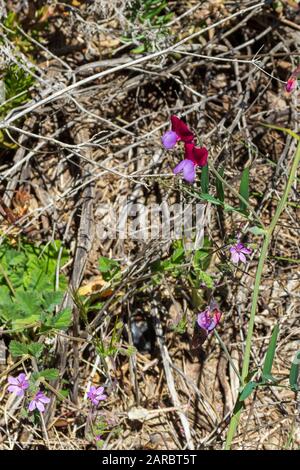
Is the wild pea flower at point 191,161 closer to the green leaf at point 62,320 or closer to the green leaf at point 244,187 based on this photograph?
the green leaf at point 244,187

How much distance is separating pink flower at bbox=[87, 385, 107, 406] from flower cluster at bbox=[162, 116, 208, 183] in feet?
2.37

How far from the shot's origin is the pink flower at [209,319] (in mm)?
1620

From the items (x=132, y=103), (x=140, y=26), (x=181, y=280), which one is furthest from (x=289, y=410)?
(x=140, y=26)

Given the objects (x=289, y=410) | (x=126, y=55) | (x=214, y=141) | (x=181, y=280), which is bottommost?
(x=289, y=410)

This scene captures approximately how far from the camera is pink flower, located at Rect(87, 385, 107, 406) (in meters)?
1.82

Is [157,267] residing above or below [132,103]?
below

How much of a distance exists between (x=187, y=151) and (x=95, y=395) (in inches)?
30.8

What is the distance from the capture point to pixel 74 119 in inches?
87.8

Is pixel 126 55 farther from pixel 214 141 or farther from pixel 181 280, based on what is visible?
pixel 181 280

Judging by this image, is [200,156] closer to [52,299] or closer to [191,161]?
[191,161]

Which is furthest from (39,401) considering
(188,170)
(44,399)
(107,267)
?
(188,170)

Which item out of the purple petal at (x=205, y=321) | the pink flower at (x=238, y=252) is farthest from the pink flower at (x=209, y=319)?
the pink flower at (x=238, y=252)
